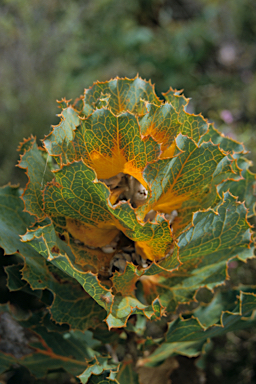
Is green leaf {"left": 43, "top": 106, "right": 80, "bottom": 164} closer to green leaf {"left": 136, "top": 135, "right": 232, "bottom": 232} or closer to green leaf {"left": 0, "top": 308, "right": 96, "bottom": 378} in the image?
green leaf {"left": 136, "top": 135, "right": 232, "bottom": 232}

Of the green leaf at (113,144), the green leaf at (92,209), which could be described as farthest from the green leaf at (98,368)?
the green leaf at (113,144)

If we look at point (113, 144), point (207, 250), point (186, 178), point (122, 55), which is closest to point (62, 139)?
point (113, 144)

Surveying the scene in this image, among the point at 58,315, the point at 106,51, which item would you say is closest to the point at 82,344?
the point at 58,315

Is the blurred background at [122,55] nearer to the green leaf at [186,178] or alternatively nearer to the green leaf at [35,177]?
the green leaf at [35,177]

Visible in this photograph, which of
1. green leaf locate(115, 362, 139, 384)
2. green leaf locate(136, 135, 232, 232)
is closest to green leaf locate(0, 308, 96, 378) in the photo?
green leaf locate(115, 362, 139, 384)

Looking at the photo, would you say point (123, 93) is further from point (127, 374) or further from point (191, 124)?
point (127, 374)

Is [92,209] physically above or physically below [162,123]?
below

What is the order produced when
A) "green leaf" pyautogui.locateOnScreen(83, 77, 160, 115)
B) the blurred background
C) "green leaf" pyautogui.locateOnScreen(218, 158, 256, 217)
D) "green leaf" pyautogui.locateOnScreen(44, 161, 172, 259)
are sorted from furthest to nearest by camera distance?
the blurred background
"green leaf" pyautogui.locateOnScreen(218, 158, 256, 217)
"green leaf" pyautogui.locateOnScreen(83, 77, 160, 115)
"green leaf" pyautogui.locateOnScreen(44, 161, 172, 259)
